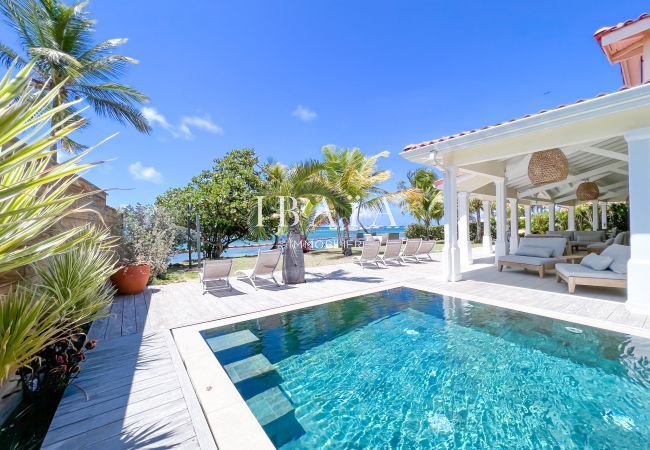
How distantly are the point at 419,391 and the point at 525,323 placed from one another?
3113 millimetres

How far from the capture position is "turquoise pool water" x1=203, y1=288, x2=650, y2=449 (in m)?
2.59

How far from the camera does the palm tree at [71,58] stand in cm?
978

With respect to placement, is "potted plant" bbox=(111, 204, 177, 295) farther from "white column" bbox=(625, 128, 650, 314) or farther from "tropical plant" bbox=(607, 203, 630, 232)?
"tropical plant" bbox=(607, 203, 630, 232)

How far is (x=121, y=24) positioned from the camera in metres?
11.2

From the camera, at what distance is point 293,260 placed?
834cm

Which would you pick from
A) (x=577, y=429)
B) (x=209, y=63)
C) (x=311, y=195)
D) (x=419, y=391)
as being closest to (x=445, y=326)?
(x=419, y=391)

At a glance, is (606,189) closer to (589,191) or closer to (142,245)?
(589,191)

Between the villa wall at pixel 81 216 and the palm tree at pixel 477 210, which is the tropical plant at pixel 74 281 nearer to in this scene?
the villa wall at pixel 81 216

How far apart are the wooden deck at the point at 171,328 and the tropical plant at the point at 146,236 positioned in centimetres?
157

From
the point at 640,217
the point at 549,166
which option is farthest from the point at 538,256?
the point at 640,217

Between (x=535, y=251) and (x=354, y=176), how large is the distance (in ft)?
31.2

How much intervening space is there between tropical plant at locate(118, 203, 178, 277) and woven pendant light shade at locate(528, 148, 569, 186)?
465 inches

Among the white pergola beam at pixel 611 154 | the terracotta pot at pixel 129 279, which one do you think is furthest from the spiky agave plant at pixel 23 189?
the white pergola beam at pixel 611 154

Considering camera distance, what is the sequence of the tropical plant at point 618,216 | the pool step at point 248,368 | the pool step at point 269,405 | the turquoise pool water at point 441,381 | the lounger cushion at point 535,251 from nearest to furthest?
the turquoise pool water at point 441,381 → the pool step at point 269,405 → the pool step at point 248,368 → the lounger cushion at point 535,251 → the tropical plant at point 618,216
